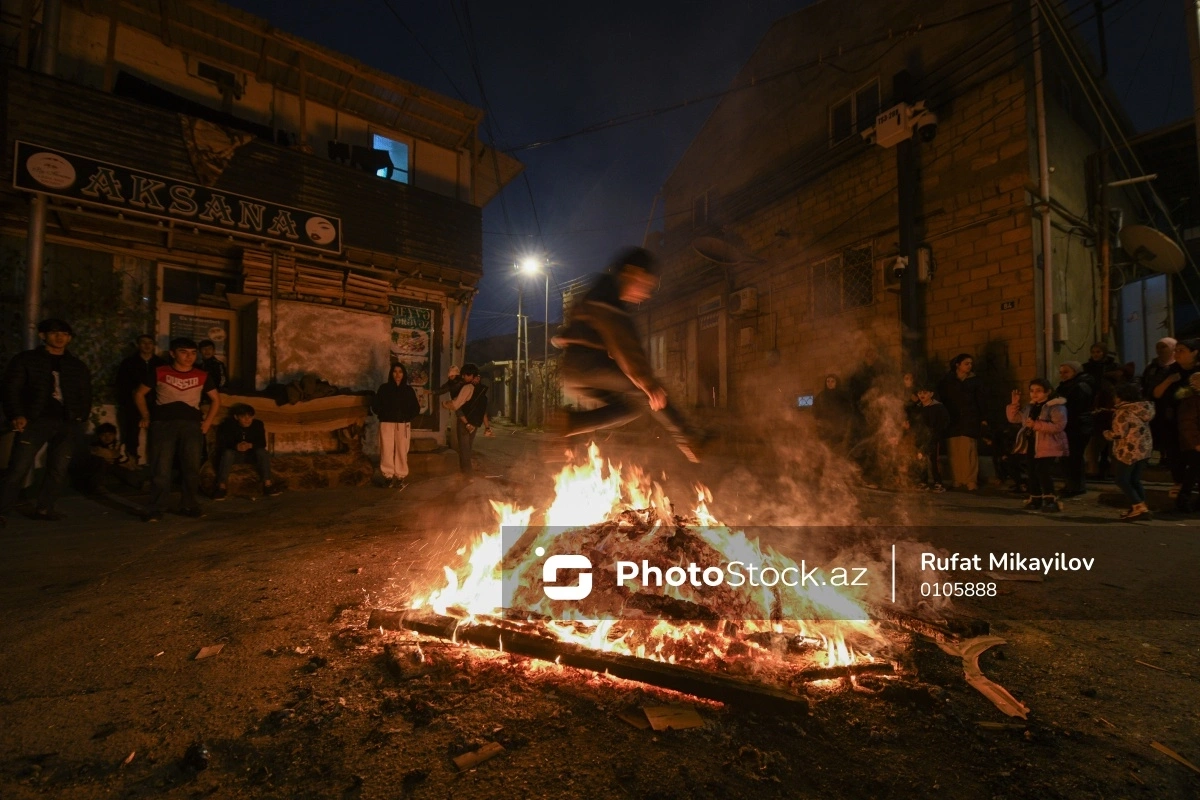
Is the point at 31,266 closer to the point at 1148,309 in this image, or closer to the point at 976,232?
the point at 976,232

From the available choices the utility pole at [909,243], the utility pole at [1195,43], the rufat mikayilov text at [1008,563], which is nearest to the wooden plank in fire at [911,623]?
the rufat mikayilov text at [1008,563]

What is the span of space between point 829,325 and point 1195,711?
10.7 meters

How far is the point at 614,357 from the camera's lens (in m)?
4.11

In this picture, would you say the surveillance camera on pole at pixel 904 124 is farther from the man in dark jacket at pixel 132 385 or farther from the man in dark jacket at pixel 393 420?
the man in dark jacket at pixel 132 385

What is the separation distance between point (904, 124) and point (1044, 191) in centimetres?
281

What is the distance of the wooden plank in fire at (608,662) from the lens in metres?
2.13

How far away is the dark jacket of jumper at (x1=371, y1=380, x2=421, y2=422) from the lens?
8.52 m

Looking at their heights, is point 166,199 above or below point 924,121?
below

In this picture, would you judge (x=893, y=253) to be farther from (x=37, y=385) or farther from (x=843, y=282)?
(x=37, y=385)

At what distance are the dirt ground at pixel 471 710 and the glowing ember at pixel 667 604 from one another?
0.98 ft

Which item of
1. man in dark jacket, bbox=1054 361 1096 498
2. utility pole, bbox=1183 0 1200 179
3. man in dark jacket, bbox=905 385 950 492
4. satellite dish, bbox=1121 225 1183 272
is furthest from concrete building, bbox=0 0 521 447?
satellite dish, bbox=1121 225 1183 272

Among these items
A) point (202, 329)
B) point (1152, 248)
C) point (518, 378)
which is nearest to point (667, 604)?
point (202, 329)

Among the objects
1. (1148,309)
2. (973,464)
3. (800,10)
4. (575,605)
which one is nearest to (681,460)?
(973,464)

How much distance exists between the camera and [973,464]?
26.6ft
